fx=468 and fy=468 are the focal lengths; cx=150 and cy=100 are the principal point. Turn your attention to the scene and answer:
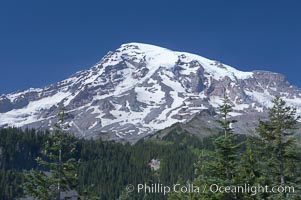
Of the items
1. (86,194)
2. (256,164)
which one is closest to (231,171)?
(256,164)

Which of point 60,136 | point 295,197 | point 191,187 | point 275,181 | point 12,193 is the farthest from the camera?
point 12,193

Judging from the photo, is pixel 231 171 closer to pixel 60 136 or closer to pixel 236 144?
pixel 236 144

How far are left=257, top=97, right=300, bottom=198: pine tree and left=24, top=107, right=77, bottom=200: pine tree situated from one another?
12.8m

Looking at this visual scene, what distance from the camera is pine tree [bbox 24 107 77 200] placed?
2909cm

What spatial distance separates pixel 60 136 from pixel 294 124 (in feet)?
50.5

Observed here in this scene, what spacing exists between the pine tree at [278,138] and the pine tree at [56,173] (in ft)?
41.9

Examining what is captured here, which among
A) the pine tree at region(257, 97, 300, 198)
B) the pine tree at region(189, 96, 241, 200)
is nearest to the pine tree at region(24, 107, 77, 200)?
the pine tree at region(189, 96, 241, 200)

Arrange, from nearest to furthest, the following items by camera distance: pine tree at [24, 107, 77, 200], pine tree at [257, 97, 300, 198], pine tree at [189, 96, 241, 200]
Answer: pine tree at [189, 96, 241, 200], pine tree at [24, 107, 77, 200], pine tree at [257, 97, 300, 198]

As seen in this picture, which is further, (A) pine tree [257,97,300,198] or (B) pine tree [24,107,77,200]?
(A) pine tree [257,97,300,198]

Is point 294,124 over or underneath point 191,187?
over

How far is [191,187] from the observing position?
3809cm

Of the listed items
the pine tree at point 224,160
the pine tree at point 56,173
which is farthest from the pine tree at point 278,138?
the pine tree at point 56,173

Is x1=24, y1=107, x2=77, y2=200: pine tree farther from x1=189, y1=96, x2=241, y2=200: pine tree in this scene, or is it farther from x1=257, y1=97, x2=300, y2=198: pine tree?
x1=257, y1=97, x2=300, y2=198: pine tree

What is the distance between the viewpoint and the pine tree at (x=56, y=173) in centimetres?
2909
